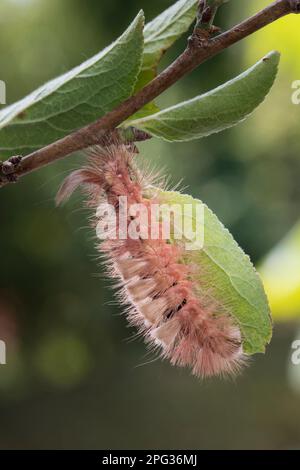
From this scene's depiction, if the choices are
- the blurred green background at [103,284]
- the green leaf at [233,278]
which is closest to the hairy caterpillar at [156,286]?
the green leaf at [233,278]

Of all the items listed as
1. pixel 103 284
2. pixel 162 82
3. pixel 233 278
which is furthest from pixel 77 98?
pixel 103 284

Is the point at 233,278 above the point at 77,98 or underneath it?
underneath

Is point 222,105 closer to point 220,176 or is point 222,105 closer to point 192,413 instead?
point 220,176

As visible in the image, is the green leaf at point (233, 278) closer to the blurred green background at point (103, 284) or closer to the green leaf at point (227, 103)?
the green leaf at point (227, 103)

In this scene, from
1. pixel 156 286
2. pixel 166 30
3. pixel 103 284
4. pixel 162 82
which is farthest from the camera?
pixel 103 284

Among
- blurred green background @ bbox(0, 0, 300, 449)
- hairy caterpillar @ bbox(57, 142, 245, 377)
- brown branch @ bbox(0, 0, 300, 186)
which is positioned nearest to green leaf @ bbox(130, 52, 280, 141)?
brown branch @ bbox(0, 0, 300, 186)

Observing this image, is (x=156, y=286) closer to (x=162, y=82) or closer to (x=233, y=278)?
(x=233, y=278)

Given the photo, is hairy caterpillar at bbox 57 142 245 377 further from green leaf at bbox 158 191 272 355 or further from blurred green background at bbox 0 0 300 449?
blurred green background at bbox 0 0 300 449
